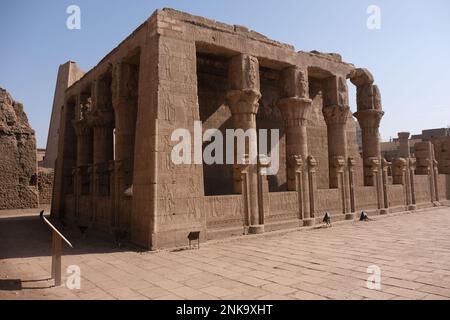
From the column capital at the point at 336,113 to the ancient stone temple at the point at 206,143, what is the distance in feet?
0.14

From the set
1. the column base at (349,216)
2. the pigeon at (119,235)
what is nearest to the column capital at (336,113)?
the column base at (349,216)

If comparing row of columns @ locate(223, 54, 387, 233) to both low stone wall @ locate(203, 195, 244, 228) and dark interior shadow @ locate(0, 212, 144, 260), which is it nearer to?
low stone wall @ locate(203, 195, 244, 228)

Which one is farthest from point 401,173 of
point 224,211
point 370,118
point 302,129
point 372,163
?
point 224,211

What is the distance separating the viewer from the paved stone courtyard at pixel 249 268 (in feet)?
14.8

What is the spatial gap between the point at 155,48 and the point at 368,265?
6.82 metres

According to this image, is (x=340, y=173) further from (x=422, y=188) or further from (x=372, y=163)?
(x=422, y=188)

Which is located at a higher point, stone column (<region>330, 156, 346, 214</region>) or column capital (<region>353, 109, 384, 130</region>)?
column capital (<region>353, 109, 384, 130</region>)

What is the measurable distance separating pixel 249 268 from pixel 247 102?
5716 mm

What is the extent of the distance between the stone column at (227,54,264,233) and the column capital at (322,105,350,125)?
4506 mm

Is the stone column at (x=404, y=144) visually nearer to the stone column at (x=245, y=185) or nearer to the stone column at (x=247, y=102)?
the stone column at (x=247, y=102)

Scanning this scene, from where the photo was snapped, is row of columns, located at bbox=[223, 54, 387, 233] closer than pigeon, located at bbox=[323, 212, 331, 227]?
Yes

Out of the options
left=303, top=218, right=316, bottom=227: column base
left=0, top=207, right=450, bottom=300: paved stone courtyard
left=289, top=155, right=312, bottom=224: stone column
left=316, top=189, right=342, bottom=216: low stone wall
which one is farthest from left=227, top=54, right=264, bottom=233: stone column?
left=316, top=189, right=342, bottom=216: low stone wall

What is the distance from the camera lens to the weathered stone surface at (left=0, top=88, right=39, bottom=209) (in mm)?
17016
